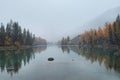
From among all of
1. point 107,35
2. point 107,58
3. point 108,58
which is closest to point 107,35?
point 107,35

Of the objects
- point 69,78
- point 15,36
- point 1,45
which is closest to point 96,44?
point 15,36

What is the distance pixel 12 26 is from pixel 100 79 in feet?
343

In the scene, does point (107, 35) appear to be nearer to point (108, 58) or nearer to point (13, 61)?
point (108, 58)

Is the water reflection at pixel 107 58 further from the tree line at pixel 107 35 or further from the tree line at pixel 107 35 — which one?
the tree line at pixel 107 35

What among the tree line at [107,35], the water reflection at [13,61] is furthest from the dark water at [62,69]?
the tree line at [107,35]

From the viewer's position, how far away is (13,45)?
123 meters

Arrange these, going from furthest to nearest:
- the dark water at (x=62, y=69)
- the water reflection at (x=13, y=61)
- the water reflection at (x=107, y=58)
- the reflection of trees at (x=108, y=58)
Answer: the reflection of trees at (x=108, y=58)
the water reflection at (x=107, y=58)
the water reflection at (x=13, y=61)
the dark water at (x=62, y=69)

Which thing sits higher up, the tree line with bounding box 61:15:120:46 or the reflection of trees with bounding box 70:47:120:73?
the tree line with bounding box 61:15:120:46

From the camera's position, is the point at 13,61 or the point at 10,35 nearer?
the point at 13,61

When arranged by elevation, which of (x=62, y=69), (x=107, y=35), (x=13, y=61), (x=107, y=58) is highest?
(x=107, y=35)

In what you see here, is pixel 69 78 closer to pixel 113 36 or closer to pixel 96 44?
pixel 113 36

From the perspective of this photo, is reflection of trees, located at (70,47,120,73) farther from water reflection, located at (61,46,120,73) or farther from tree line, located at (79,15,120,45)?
tree line, located at (79,15,120,45)

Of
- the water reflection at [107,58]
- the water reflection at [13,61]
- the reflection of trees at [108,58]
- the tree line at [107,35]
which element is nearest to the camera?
the water reflection at [13,61]

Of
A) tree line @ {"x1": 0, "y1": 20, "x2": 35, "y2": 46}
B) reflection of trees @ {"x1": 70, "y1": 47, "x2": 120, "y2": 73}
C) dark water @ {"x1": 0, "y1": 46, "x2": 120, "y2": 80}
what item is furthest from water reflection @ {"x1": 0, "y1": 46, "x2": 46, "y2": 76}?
tree line @ {"x1": 0, "y1": 20, "x2": 35, "y2": 46}
